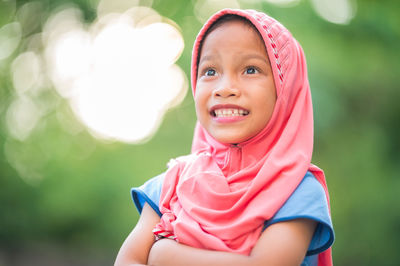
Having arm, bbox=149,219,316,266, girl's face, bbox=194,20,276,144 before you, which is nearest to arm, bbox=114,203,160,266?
arm, bbox=149,219,316,266

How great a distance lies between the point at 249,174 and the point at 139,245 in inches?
16.9

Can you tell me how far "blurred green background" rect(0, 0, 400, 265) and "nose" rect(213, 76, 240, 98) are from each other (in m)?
2.66

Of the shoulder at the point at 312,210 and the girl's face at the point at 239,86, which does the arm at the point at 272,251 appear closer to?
the shoulder at the point at 312,210

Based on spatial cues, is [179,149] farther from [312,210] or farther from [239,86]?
[312,210]

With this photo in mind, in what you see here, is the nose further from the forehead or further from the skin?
the forehead

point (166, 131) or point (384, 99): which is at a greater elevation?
point (384, 99)

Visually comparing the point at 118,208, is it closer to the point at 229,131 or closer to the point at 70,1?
the point at 70,1

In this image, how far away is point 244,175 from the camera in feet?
4.24

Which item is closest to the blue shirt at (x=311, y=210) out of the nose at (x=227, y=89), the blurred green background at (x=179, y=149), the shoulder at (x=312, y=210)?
the shoulder at (x=312, y=210)

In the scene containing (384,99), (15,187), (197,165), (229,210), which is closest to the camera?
(229,210)

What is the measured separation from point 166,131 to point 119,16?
1454 millimetres

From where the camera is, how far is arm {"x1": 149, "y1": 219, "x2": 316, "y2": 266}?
1.11 metres

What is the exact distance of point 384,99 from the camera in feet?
13.3

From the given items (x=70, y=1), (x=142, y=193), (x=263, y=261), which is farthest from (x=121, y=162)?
(x=263, y=261)
